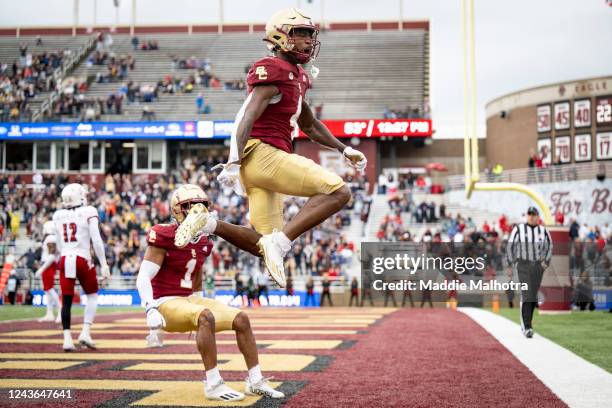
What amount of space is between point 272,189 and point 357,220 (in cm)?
2536

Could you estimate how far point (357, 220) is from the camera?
30.7m

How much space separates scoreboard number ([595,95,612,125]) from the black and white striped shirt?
86.1 feet

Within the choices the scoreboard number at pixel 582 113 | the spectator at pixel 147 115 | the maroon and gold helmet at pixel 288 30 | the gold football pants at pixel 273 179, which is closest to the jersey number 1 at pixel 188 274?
the gold football pants at pixel 273 179

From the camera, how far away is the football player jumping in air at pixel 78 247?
32.0ft

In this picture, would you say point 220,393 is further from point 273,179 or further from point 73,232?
point 73,232

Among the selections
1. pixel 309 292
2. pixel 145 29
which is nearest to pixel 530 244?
pixel 309 292

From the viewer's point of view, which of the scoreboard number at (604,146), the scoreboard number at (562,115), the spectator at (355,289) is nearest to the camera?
the spectator at (355,289)

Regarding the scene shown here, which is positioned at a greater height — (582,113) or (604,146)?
(582,113)

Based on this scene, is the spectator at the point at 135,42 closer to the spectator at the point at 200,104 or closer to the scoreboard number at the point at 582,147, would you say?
the spectator at the point at 200,104

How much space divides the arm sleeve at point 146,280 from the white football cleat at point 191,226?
0.87 m

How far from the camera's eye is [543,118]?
1462 inches

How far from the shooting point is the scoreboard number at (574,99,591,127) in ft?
116

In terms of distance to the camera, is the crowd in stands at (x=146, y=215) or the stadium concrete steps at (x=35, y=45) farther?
the stadium concrete steps at (x=35, y=45)

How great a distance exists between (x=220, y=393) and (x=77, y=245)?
4688mm
